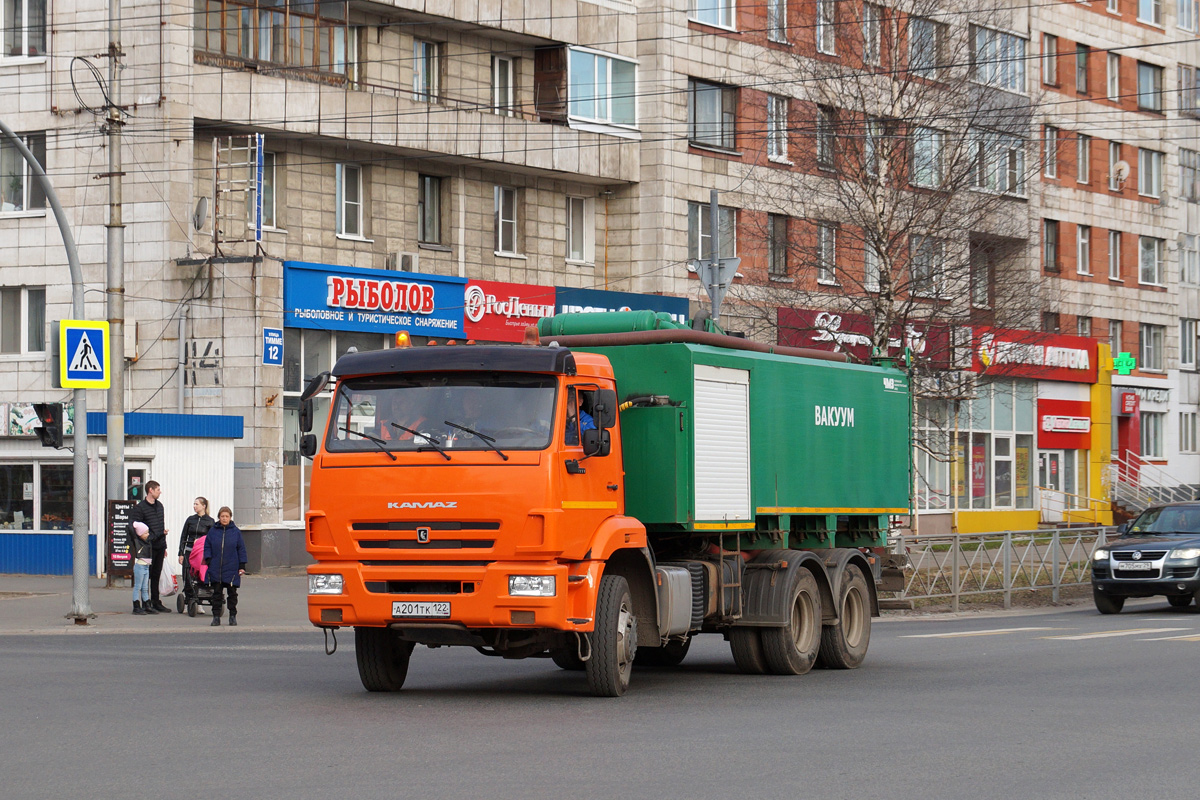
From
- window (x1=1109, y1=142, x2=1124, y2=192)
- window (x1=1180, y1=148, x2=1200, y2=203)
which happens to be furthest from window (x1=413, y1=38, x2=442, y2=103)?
window (x1=1180, y1=148, x2=1200, y2=203)

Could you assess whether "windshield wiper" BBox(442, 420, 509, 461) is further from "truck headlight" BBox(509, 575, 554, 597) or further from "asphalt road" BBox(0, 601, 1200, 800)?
"asphalt road" BBox(0, 601, 1200, 800)

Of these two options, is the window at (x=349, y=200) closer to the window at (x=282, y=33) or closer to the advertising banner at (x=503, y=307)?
the window at (x=282, y=33)

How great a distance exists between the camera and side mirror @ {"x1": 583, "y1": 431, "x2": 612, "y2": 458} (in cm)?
1291

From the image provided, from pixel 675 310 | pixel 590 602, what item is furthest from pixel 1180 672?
pixel 675 310

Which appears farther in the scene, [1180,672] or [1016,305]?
[1016,305]

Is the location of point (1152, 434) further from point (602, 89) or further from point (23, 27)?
point (23, 27)

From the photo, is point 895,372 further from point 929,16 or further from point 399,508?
point 929,16

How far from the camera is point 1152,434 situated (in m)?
60.7

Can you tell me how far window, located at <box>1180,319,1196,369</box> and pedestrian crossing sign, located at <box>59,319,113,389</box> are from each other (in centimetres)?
4776

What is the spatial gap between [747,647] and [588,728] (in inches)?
174

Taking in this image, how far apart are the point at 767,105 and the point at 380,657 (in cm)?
3122

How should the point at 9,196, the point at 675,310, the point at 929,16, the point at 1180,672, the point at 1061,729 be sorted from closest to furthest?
the point at 1061,729 < the point at 1180,672 < the point at 929,16 < the point at 9,196 < the point at 675,310

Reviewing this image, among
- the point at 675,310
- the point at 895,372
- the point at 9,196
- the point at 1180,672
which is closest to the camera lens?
the point at 1180,672

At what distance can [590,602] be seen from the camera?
12.7m
